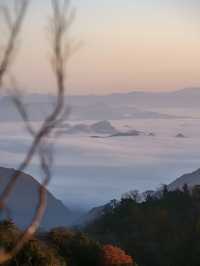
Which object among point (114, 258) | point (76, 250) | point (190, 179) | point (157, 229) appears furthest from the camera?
point (190, 179)

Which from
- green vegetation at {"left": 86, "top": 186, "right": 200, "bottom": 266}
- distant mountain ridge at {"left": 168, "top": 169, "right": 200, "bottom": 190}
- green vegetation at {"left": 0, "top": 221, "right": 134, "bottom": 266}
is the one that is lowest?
distant mountain ridge at {"left": 168, "top": 169, "right": 200, "bottom": 190}

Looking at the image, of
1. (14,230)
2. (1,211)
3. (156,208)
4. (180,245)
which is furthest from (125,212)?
(1,211)

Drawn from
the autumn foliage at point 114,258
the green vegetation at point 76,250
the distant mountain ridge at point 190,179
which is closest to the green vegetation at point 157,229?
the green vegetation at point 76,250

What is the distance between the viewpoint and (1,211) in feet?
16.1

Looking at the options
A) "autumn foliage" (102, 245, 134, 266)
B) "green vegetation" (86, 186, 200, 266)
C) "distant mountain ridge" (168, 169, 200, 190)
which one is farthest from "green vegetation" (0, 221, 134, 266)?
"distant mountain ridge" (168, 169, 200, 190)

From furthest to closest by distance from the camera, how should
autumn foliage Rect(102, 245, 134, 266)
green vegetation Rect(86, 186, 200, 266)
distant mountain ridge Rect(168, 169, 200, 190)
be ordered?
distant mountain ridge Rect(168, 169, 200, 190)
green vegetation Rect(86, 186, 200, 266)
autumn foliage Rect(102, 245, 134, 266)

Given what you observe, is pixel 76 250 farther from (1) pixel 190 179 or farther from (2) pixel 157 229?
(1) pixel 190 179

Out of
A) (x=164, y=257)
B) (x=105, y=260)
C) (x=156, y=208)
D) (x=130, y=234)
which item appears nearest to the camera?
(x=105, y=260)

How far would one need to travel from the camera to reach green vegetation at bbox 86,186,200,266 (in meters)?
38.1

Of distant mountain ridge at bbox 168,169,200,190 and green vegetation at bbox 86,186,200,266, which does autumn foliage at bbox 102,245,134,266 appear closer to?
green vegetation at bbox 86,186,200,266

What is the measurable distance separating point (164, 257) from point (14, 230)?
13969 millimetres

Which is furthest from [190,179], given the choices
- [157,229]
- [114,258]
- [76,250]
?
[114,258]

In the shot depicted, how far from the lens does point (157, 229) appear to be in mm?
44438

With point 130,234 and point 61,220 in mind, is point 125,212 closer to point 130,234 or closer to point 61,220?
point 130,234
